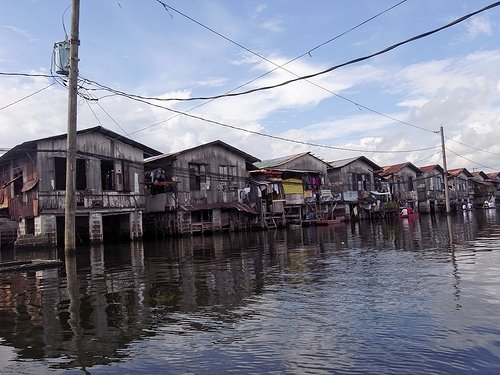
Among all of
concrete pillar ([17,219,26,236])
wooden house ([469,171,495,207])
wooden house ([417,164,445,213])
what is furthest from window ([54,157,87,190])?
wooden house ([469,171,495,207])

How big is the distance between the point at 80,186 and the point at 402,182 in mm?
49052

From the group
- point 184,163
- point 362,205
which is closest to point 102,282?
point 184,163

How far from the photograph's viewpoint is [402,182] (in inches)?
2601

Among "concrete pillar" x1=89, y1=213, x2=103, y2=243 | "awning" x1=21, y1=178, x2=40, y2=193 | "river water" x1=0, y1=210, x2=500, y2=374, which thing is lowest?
"river water" x1=0, y1=210, x2=500, y2=374

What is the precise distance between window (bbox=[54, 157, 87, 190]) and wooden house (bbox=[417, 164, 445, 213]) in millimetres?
53740

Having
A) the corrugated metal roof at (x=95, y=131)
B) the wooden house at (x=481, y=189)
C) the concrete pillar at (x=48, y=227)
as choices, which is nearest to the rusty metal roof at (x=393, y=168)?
the wooden house at (x=481, y=189)

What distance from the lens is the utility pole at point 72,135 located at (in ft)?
55.2

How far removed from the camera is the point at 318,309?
714 centimetres

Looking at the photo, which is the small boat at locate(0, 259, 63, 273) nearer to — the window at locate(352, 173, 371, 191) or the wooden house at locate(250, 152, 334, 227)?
the wooden house at locate(250, 152, 334, 227)

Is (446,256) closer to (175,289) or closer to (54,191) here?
(175,289)

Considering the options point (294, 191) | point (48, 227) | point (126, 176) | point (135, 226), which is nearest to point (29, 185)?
point (48, 227)

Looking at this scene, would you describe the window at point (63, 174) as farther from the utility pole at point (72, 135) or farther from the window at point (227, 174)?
the utility pole at point (72, 135)

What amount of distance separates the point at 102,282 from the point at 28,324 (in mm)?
4260

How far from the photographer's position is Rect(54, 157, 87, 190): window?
1159 inches
